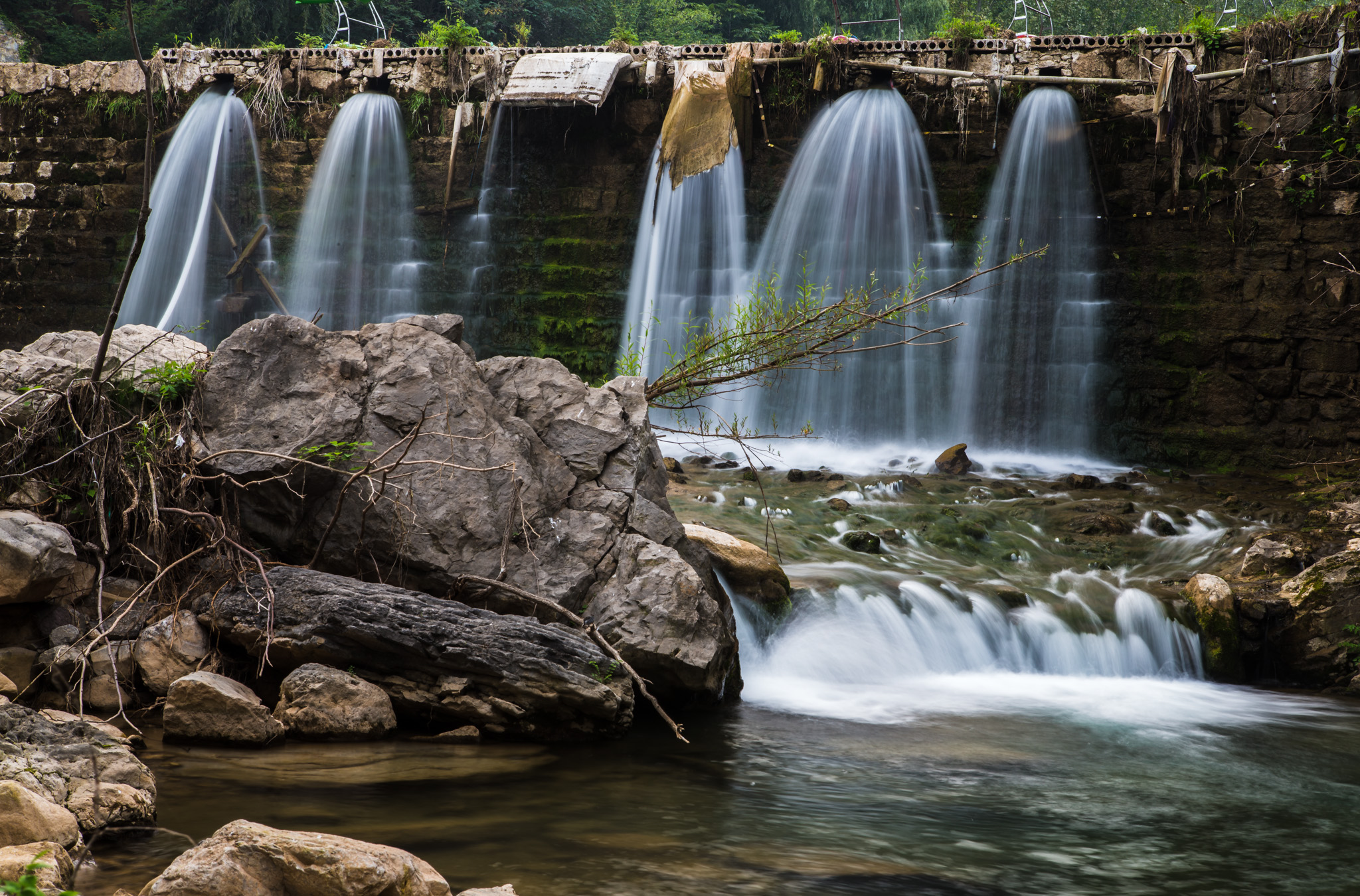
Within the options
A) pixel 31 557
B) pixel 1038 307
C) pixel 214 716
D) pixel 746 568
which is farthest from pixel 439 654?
pixel 1038 307

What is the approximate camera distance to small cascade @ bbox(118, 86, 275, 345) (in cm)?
1543

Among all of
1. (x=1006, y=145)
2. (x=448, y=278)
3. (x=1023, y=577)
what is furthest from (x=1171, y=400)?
(x=448, y=278)

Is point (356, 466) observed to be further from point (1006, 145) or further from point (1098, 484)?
point (1006, 145)

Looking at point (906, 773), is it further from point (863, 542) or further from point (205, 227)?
point (205, 227)

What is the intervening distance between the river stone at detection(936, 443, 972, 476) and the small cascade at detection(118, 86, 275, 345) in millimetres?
10202

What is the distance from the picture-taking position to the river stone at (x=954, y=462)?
11.8 metres

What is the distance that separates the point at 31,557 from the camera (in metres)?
4.98

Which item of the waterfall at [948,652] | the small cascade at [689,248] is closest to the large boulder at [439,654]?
the waterfall at [948,652]

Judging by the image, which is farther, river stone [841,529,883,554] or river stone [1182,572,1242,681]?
river stone [841,529,883,554]

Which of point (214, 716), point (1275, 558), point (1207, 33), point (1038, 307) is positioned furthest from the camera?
point (1038, 307)

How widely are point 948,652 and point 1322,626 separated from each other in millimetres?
2646

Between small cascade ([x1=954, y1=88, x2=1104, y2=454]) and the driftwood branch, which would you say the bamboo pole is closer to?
small cascade ([x1=954, y1=88, x2=1104, y2=454])

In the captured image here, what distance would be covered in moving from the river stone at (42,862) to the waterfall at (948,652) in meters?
3.96

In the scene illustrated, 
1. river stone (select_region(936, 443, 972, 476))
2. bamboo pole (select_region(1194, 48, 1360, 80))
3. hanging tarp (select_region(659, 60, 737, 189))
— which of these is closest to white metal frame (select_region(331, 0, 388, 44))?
hanging tarp (select_region(659, 60, 737, 189))
